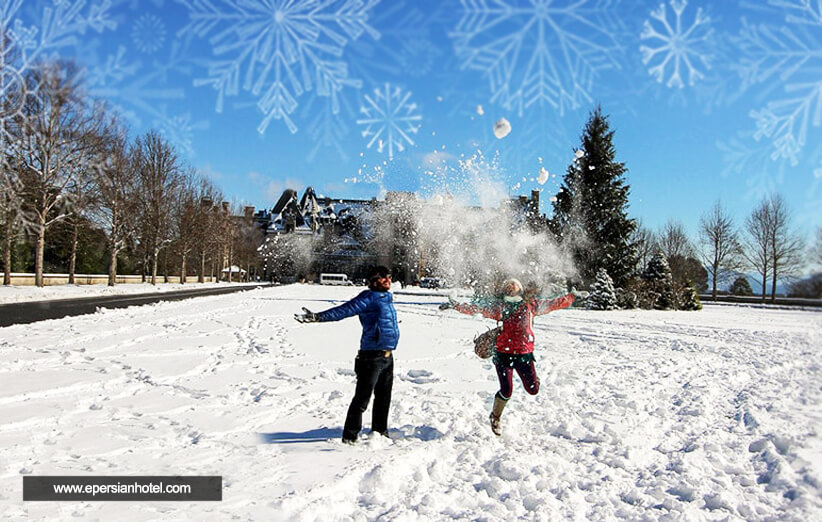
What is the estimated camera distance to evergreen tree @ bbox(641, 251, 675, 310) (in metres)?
30.4

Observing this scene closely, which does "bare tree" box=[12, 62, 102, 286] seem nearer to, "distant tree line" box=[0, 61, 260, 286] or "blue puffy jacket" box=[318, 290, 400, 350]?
"distant tree line" box=[0, 61, 260, 286]

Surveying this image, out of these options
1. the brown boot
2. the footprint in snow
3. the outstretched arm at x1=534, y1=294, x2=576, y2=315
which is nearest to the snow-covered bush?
the footprint in snow

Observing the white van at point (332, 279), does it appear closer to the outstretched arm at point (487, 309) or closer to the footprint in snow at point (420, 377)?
the footprint in snow at point (420, 377)

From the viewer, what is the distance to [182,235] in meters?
49.0

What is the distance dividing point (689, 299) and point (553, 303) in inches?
1133

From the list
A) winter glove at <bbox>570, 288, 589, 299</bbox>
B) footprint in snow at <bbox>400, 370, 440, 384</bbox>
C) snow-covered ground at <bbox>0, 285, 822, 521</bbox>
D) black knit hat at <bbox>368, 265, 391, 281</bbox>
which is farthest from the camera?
footprint in snow at <bbox>400, 370, 440, 384</bbox>

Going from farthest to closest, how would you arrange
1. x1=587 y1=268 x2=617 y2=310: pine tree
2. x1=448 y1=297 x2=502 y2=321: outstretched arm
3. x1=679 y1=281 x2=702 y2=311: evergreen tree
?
1. x1=679 y1=281 x2=702 y2=311: evergreen tree
2. x1=587 y1=268 x2=617 y2=310: pine tree
3. x1=448 y1=297 x2=502 y2=321: outstretched arm

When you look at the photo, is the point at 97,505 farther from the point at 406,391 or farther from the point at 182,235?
the point at 182,235

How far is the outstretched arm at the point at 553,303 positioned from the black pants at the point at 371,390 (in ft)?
6.61

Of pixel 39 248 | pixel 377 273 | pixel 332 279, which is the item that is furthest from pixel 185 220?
pixel 377 273

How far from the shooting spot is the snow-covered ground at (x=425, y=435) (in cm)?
363

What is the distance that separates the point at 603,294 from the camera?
92.4 feet

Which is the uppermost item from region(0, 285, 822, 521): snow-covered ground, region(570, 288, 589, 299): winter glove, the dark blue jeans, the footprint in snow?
region(570, 288, 589, 299): winter glove

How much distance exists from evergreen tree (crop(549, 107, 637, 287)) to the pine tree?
3.71 feet
